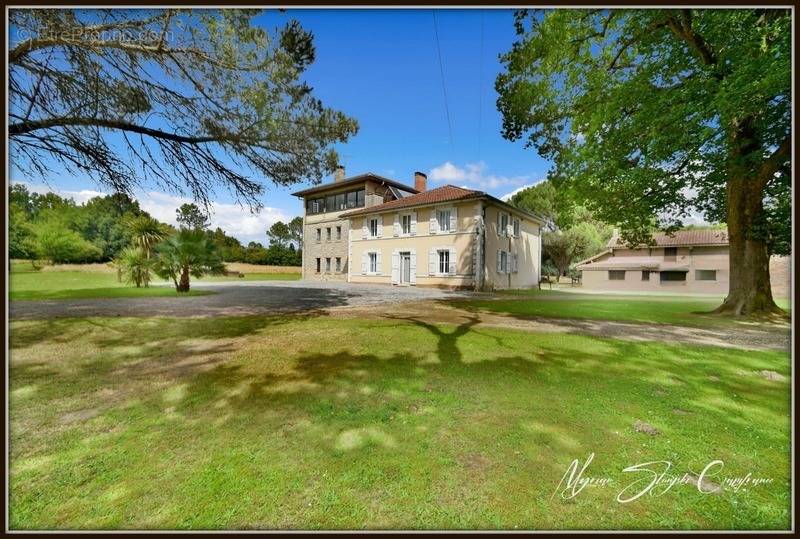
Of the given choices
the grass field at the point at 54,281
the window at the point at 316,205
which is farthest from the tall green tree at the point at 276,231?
the window at the point at 316,205

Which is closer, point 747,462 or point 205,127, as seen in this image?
point 747,462

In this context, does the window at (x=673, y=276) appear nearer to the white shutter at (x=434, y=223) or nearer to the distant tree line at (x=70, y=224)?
the white shutter at (x=434, y=223)

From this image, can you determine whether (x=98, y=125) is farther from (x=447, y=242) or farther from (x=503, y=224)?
(x=503, y=224)

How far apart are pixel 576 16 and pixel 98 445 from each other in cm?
982

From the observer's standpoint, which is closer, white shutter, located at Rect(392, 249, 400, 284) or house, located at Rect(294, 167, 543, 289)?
house, located at Rect(294, 167, 543, 289)

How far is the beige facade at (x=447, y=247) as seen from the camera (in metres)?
18.1

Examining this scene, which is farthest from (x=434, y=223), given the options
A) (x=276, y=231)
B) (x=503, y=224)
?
(x=276, y=231)

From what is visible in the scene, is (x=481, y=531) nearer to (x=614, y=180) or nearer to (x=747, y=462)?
(x=747, y=462)

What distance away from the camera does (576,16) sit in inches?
253

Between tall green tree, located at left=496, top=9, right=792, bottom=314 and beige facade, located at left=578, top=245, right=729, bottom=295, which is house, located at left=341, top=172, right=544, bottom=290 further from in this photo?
tall green tree, located at left=496, top=9, right=792, bottom=314

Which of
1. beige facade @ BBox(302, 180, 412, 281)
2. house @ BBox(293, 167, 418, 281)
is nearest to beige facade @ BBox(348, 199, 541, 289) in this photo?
beige facade @ BBox(302, 180, 412, 281)

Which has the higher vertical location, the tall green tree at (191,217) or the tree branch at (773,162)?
the tree branch at (773,162)

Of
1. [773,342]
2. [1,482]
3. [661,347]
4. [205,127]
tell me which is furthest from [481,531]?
[773,342]

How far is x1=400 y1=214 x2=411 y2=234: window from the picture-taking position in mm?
20875
